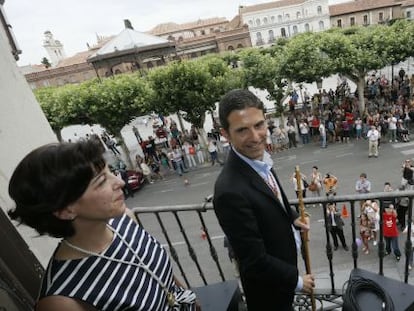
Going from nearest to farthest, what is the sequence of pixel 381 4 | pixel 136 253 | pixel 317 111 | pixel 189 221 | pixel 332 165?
1. pixel 136 253
2. pixel 189 221
3. pixel 332 165
4. pixel 317 111
5. pixel 381 4

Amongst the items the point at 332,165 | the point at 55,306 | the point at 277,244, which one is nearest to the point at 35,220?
the point at 55,306

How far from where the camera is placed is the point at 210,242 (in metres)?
3.00

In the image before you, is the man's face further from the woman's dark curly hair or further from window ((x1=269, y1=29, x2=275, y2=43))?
window ((x1=269, y1=29, x2=275, y2=43))

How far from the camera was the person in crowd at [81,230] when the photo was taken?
1.29 metres

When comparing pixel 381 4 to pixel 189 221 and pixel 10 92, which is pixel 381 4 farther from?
pixel 10 92

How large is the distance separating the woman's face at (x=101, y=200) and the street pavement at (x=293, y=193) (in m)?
5.73

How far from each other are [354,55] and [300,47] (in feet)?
8.87

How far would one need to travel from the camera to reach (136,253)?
164 cm

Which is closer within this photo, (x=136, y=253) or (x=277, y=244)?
(x=136, y=253)

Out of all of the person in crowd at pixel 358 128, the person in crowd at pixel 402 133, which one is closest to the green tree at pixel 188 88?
the person in crowd at pixel 358 128

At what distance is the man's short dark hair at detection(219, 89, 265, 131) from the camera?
1.92m

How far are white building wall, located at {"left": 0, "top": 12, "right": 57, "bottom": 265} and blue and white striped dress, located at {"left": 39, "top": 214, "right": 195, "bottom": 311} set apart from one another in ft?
2.44

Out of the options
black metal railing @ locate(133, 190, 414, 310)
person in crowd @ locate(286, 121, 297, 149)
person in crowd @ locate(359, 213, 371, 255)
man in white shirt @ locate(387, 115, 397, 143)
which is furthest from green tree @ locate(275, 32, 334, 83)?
person in crowd @ locate(359, 213, 371, 255)

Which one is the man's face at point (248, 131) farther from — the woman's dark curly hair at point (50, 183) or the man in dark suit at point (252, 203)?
the woman's dark curly hair at point (50, 183)
